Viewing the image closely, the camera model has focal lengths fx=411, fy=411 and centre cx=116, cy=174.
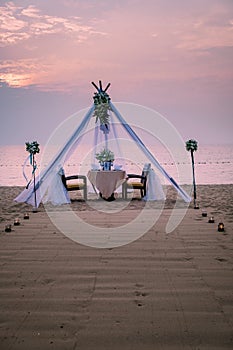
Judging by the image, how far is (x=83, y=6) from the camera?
37.2 ft

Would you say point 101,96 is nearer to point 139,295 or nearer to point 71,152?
point 71,152

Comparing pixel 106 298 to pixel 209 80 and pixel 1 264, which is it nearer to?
pixel 1 264

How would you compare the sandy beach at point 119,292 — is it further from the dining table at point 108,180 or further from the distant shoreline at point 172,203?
the dining table at point 108,180

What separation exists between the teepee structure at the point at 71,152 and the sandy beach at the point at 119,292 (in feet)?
10.0

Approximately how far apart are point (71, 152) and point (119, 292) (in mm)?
6288

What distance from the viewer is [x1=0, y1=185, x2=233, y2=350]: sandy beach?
241cm

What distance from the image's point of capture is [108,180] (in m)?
9.09

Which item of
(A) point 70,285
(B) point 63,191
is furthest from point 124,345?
(B) point 63,191

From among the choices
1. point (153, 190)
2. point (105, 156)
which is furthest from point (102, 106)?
point (153, 190)

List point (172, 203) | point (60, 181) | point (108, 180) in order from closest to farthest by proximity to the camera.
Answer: point (172, 203), point (60, 181), point (108, 180)

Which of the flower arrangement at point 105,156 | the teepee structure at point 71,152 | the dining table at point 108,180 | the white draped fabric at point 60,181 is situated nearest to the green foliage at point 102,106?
the teepee structure at point 71,152

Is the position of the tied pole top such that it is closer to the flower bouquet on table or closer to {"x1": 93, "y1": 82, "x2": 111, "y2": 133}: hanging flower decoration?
{"x1": 93, "y1": 82, "x2": 111, "y2": 133}: hanging flower decoration

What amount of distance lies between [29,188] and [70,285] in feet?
18.9

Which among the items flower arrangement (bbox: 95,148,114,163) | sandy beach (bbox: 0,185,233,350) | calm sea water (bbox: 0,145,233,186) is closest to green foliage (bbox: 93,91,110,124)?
flower arrangement (bbox: 95,148,114,163)
